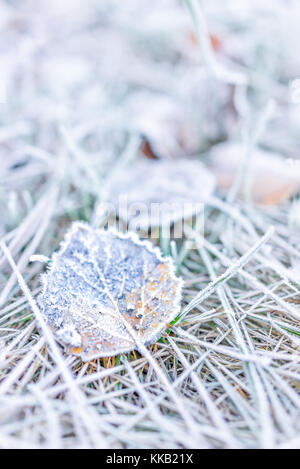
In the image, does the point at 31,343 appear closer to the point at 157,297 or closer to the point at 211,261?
the point at 157,297

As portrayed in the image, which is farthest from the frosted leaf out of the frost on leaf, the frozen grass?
the frost on leaf

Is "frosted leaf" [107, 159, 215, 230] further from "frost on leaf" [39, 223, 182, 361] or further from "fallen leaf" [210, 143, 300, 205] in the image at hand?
"frost on leaf" [39, 223, 182, 361]

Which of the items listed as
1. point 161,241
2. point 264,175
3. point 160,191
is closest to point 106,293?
point 161,241

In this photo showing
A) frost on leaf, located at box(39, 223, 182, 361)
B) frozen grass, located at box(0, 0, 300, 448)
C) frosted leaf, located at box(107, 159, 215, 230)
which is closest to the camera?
frozen grass, located at box(0, 0, 300, 448)

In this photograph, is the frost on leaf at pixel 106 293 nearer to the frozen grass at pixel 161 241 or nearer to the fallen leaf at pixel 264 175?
the frozen grass at pixel 161 241

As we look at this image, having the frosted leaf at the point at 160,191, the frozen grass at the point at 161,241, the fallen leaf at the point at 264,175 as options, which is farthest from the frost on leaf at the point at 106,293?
the fallen leaf at the point at 264,175

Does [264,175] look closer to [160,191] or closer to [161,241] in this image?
[160,191]
